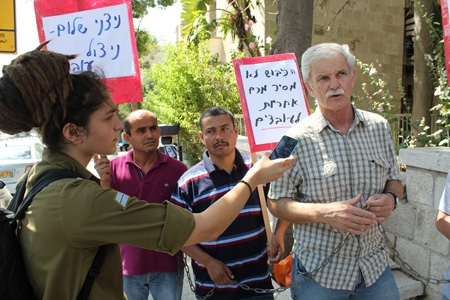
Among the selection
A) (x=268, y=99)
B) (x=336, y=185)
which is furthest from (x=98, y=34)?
(x=336, y=185)

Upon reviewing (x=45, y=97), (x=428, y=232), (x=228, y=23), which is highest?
(x=228, y=23)

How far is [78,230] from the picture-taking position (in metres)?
1.18

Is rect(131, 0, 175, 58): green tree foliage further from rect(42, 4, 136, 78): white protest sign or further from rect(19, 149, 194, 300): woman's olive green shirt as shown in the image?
rect(19, 149, 194, 300): woman's olive green shirt

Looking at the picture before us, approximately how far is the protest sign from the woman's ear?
4.39 feet

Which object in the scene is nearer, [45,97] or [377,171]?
[45,97]

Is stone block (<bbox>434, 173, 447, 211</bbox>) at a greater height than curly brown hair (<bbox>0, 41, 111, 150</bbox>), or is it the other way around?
curly brown hair (<bbox>0, 41, 111, 150</bbox>)

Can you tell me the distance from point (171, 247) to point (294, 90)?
165 cm

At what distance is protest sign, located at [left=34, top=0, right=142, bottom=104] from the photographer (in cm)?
270

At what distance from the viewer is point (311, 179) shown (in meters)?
1.91

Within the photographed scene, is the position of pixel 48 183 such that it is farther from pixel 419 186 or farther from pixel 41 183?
pixel 419 186

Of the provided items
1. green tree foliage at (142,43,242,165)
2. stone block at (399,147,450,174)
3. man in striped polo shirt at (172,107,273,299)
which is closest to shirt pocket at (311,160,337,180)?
man in striped polo shirt at (172,107,273,299)

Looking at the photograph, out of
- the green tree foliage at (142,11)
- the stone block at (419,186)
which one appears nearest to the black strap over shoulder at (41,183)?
the stone block at (419,186)

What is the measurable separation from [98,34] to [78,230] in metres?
1.93

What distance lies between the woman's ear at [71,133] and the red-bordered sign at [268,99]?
51.6 inches
